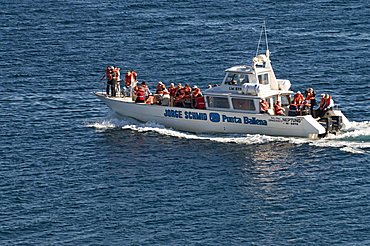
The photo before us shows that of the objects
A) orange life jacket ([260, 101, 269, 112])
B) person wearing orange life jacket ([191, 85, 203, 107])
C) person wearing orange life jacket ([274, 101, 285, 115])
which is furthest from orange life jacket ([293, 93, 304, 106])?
person wearing orange life jacket ([191, 85, 203, 107])

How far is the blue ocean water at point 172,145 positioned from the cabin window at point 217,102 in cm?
270

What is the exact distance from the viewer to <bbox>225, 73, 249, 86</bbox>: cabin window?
93188 millimetres

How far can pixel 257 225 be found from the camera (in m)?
76.3

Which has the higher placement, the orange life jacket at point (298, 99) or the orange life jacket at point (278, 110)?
the orange life jacket at point (298, 99)

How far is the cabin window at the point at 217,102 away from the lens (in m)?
93.1

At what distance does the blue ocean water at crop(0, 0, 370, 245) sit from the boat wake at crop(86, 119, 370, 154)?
144 mm

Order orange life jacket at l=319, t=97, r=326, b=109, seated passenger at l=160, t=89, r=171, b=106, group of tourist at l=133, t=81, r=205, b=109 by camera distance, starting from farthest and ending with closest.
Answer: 1. seated passenger at l=160, t=89, r=171, b=106
2. group of tourist at l=133, t=81, r=205, b=109
3. orange life jacket at l=319, t=97, r=326, b=109

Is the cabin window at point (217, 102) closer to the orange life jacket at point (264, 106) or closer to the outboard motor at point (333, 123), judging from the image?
the orange life jacket at point (264, 106)

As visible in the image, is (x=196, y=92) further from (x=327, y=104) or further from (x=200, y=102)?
(x=327, y=104)

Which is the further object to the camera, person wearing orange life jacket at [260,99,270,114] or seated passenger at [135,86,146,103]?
seated passenger at [135,86,146,103]

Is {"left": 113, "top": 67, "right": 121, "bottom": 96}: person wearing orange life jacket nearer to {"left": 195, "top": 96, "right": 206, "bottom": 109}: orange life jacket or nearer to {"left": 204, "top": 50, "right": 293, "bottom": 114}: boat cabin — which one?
{"left": 195, "top": 96, "right": 206, "bottom": 109}: orange life jacket

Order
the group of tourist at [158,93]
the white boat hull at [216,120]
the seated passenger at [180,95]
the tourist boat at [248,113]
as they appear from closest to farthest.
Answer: the white boat hull at [216,120] → the tourist boat at [248,113] → the group of tourist at [158,93] → the seated passenger at [180,95]

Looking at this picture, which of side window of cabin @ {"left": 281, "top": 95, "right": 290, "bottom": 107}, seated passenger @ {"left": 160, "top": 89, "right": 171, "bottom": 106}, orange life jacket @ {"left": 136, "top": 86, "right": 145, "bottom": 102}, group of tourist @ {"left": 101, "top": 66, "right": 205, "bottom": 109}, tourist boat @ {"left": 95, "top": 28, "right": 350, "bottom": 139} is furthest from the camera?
orange life jacket @ {"left": 136, "top": 86, "right": 145, "bottom": 102}

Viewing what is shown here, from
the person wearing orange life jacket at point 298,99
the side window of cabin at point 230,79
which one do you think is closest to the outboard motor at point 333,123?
the person wearing orange life jacket at point 298,99
